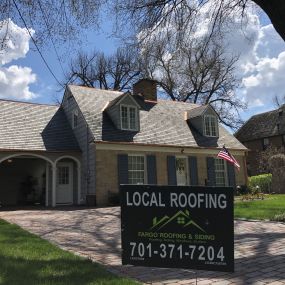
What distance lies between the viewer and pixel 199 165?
2444 cm

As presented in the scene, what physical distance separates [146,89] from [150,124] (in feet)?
13.3

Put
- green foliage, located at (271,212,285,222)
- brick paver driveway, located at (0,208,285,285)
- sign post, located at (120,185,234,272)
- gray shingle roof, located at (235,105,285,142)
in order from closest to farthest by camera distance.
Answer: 1. sign post, located at (120,185,234,272)
2. brick paver driveway, located at (0,208,285,285)
3. green foliage, located at (271,212,285,222)
4. gray shingle roof, located at (235,105,285,142)

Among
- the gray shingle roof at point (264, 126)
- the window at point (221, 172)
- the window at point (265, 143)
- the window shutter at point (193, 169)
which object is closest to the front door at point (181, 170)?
the window shutter at point (193, 169)

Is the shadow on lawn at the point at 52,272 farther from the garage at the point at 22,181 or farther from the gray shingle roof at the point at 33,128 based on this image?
the garage at the point at 22,181

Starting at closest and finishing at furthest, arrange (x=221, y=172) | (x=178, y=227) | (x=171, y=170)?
(x=178, y=227) → (x=171, y=170) → (x=221, y=172)

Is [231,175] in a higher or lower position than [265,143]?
lower

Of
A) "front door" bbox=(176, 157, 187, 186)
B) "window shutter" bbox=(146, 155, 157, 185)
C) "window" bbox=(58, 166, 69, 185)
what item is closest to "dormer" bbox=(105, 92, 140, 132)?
"window shutter" bbox=(146, 155, 157, 185)

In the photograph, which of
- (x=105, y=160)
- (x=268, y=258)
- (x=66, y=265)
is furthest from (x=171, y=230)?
(x=105, y=160)

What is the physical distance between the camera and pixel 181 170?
24125 millimetres

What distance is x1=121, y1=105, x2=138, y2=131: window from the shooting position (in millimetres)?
22438

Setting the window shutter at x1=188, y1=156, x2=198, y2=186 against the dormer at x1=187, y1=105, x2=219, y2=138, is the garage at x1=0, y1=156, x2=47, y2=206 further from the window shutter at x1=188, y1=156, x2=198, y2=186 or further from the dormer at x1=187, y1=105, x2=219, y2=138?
the dormer at x1=187, y1=105, x2=219, y2=138

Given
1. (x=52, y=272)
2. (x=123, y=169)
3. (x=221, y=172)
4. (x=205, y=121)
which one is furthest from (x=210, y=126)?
(x=52, y=272)

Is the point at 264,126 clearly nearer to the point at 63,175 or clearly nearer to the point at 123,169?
the point at 123,169

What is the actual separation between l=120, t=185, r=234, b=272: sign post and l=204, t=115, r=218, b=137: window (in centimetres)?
2076
